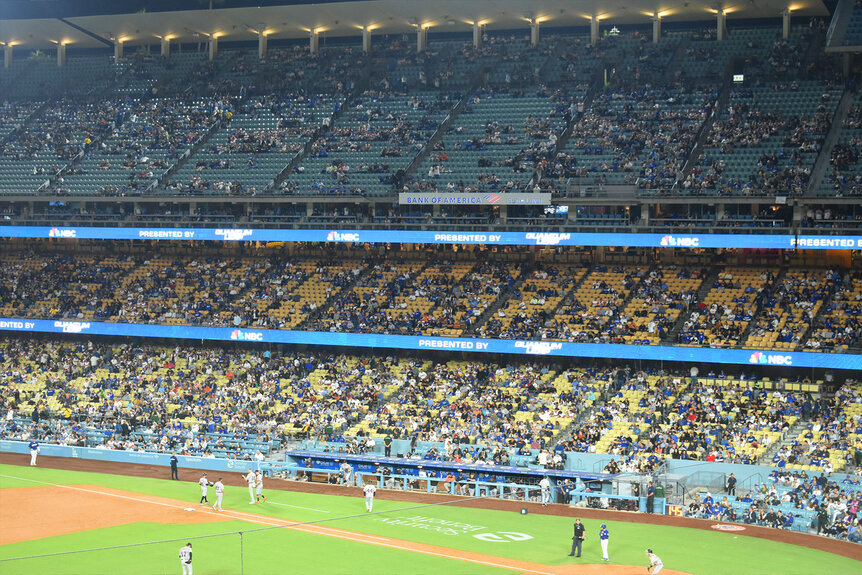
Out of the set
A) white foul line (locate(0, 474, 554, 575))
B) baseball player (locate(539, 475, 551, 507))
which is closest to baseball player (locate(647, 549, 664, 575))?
white foul line (locate(0, 474, 554, 575))

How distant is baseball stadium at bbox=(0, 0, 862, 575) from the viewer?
107 ft

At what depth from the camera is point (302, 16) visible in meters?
59.5

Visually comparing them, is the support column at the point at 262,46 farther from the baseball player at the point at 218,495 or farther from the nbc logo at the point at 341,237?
the baseball player at the point at 218,495

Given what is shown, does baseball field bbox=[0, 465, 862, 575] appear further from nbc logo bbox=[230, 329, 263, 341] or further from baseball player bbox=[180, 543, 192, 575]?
nbc logo bbox=[230, 329, 263, 341]

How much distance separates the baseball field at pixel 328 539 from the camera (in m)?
26.4

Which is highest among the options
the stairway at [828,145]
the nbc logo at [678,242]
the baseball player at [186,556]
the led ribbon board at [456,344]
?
the stairway at [828,145]

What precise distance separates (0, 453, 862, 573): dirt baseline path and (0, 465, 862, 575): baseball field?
35 cm

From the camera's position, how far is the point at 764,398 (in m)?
37.9

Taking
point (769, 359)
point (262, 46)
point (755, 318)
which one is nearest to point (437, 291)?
point (755, 318)

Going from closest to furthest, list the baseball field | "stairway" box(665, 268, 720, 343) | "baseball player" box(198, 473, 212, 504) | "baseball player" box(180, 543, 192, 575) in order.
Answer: "baseball player" box(180, 543, 192, 575), the baseball field, "baseball player" box(198, 473, 212, 504), "stairway" box(665, 268, 720, 343)

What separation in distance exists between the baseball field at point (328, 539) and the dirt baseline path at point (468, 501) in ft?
1.14

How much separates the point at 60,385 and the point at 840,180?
37.9 m

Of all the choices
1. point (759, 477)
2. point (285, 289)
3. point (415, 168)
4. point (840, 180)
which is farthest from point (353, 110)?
point (759, 477)

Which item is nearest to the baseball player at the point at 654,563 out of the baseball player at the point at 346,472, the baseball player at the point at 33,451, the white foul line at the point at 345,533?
the white foul line at the point at 345,533
